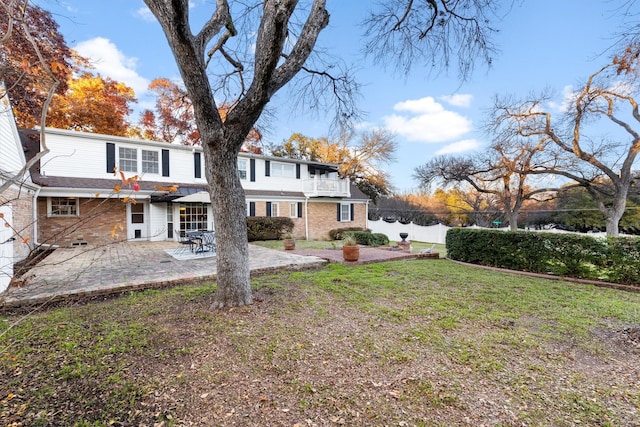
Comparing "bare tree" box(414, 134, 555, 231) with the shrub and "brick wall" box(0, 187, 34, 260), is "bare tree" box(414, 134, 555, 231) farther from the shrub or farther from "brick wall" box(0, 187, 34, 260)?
"brick wall" box(0, 187, 34, 260)

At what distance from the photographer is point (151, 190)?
12906mm

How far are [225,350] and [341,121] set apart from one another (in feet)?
16.7

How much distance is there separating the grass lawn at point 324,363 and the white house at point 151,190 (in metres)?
6.42

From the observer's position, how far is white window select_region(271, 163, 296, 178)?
17656 millimetres

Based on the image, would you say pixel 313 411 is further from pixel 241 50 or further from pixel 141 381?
pixel 241 50

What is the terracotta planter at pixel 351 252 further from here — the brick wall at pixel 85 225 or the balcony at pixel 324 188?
the balcony at pixel 324 188

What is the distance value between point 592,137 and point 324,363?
1526 cm

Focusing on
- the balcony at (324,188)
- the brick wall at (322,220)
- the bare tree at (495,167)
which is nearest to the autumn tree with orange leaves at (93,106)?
the balcony at (324,188)

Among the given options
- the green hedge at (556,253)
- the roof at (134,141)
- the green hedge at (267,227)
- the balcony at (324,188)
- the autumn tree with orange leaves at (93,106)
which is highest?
the autumn tree with orange leaves at (93,106)

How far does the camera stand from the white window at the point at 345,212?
19.5 meters

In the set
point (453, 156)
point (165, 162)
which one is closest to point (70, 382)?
point (165, 162)

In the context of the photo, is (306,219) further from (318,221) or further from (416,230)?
(416,230)

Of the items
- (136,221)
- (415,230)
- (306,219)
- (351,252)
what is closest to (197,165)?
(136,221)

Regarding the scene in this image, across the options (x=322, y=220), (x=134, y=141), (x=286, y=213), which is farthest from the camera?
(x=322, y=220)
